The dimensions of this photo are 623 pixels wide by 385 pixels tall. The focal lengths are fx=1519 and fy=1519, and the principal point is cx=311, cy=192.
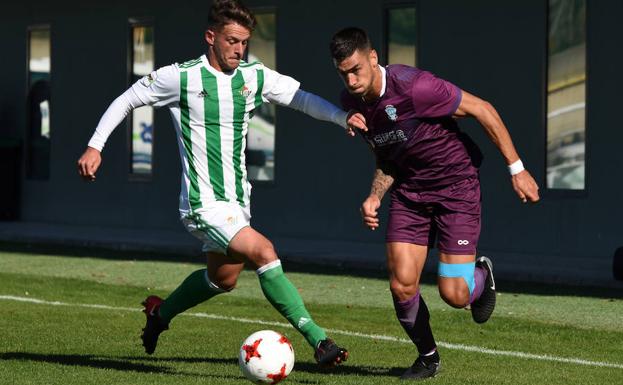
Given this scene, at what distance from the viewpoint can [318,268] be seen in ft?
57.8

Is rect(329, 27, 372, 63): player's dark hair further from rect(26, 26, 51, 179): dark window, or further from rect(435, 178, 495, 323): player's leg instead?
rect(26, 26, 51, 179): dark window

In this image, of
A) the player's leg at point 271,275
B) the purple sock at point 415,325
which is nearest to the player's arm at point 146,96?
the player's leg at point 271,275

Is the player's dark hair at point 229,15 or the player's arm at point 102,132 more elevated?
the player's dark hair at point 229,15

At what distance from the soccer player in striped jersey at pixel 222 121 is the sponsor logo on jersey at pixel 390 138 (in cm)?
24

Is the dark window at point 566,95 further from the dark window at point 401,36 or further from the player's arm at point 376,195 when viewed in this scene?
the player's arm at point 376,195

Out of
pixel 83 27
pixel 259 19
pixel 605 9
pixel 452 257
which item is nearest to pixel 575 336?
pixel 452 257

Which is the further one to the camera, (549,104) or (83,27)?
(83,27)

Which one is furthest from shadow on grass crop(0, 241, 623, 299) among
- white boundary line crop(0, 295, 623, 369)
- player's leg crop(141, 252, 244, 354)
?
player's leg crop(141, 252, 244, 354)

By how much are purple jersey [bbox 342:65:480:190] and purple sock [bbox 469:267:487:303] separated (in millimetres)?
767

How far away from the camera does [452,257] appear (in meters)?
8.96

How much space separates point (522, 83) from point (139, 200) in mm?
8181

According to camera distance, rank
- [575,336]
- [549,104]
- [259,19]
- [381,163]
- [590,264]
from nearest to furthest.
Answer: [381,163], [575,336], [590,264], [549,104], [259,19]

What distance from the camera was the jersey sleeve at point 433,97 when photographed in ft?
28.0

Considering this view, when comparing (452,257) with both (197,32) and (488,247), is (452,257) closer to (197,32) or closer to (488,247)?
(488,247)
